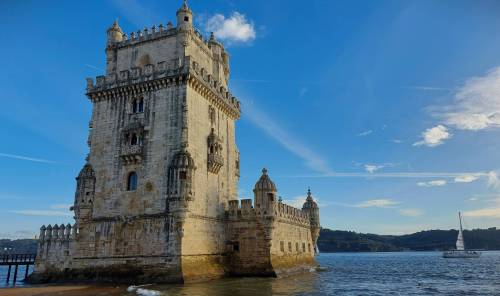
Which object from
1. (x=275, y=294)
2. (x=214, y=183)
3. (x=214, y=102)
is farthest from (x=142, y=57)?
(x=275, y=294)

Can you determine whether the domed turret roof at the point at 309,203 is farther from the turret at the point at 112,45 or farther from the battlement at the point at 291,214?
the turret at the point at 112,45

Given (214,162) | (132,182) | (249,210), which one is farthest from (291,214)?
(132,182)

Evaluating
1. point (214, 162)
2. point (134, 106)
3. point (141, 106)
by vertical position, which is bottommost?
point (214, 162)

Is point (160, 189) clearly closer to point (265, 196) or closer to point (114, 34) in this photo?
point (265, 196)

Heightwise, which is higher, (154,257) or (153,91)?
(153,91)

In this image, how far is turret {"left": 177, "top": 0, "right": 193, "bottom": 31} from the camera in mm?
36188

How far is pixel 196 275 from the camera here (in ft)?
103

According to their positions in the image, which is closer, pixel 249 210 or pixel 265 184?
pixel 265 184

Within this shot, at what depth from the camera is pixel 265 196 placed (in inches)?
1433

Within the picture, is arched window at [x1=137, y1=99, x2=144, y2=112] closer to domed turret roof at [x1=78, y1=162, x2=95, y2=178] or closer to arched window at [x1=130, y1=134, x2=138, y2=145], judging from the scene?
arched window at [x1=130, y1=134, x2=138, y2=145]

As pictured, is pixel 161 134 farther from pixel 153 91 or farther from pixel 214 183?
pixel 214 183

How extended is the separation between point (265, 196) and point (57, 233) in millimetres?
18226

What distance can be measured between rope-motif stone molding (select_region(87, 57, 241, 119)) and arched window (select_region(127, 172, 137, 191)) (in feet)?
23.5

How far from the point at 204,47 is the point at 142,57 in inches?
242
